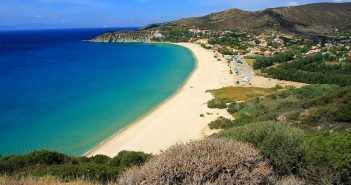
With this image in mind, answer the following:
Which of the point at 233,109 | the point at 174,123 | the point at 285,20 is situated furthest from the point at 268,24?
the point at 174,123

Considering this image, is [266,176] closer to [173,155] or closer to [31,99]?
[173,155]

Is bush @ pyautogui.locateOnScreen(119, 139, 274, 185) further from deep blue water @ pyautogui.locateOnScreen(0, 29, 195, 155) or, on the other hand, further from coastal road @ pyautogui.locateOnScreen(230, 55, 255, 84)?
coastal road @ pyautogui.locateOnScreen(230, 55, 255, 84)

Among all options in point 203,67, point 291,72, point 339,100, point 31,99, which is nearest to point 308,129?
point 339,100

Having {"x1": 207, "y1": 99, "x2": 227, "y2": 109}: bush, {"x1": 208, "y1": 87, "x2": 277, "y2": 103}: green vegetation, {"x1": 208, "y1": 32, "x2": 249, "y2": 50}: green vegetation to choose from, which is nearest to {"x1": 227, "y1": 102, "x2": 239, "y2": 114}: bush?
{"x1": 207, "y1": 99, "x2": 227, "y2": 109}: bush

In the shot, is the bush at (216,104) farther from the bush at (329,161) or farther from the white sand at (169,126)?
the bush at (329,161)

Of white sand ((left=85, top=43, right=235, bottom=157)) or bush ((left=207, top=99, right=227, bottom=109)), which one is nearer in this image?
white sand ((left=85, top=43, right=235, bottom=157))

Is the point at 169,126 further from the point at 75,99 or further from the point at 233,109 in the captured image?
the point at 75,99

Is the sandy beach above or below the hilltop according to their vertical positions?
below
